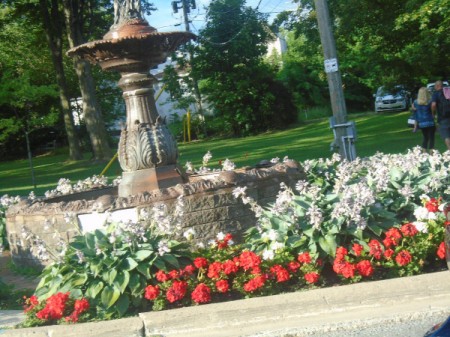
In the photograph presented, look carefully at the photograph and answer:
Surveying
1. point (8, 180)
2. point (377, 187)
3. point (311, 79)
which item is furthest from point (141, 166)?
point (311, 79)

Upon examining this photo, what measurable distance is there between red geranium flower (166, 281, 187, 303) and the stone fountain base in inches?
70.6

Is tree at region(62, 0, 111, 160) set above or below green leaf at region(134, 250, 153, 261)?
above

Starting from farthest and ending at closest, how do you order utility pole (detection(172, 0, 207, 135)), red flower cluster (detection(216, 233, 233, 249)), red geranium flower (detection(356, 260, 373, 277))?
utility pole (detection(172, 0, 207, 135)) → red flower cluster (detection(216, 233, 233, 249)) → red geranium flower (detection(356, 260, 373, 277))

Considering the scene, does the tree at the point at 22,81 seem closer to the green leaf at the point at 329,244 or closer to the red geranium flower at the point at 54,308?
the red geranium flower at the point at 54,308

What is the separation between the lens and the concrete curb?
5480mm

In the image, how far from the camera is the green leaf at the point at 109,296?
565cm

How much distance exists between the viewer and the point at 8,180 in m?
26.2

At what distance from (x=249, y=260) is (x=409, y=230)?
1.51 m

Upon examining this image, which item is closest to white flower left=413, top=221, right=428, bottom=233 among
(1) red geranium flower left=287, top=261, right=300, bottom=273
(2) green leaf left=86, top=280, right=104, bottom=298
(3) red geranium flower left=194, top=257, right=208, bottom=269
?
(1) red geranium flower left=287, top=261, right=300, bottom=273

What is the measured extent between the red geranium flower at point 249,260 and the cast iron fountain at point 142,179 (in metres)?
1.79

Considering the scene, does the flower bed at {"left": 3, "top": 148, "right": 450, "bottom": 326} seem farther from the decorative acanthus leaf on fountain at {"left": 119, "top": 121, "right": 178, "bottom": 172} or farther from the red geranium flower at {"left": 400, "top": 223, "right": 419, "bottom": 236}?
the decorative acanthus leaf on fountain at {"left": 119, "top": 121, "right": 178, "bottom": 172}

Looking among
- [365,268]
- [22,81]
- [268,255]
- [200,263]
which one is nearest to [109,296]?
[200,263]

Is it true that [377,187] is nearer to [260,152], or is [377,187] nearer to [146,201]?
[146,201]

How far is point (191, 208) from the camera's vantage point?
25.8 feet
